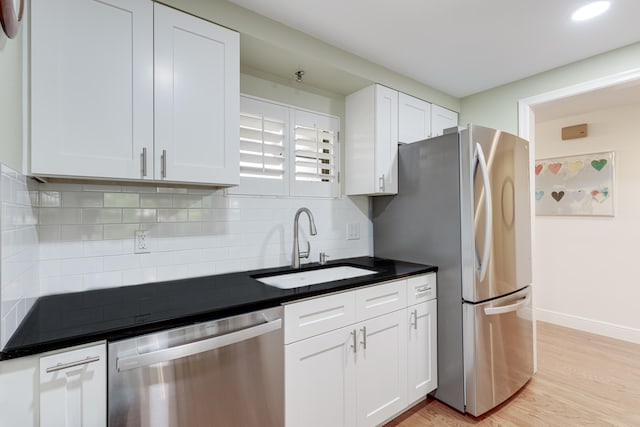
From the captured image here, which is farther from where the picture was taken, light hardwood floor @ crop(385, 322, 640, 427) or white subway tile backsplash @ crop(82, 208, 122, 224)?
light hardwood floor @ crop(385, 322, 640, 427)

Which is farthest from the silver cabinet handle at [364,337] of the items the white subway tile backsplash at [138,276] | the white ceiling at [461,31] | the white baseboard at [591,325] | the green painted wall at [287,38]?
the white baseboard at [591,325]

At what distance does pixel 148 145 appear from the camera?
1401 mm

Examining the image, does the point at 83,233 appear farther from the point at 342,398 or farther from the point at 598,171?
the point at 598,171

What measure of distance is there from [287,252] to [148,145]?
1.14 metres

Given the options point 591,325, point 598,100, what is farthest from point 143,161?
point 591,325

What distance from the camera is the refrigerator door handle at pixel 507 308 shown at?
2.02 meters

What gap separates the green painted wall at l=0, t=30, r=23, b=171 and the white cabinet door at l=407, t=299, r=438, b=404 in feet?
6.64

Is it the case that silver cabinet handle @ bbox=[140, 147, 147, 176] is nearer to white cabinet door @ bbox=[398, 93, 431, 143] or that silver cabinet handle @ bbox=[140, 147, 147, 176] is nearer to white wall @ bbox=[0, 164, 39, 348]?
white wall @ bbox=[0, 164, 39, 348]

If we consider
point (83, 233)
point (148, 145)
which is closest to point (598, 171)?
point (148, 145)

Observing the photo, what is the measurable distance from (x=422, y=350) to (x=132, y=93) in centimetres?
219

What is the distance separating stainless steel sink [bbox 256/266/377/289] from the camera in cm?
198

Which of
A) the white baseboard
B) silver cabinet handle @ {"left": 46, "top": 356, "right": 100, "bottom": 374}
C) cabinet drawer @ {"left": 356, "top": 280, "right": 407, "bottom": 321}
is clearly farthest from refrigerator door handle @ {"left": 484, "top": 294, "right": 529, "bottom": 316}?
silver cabinet handle @ {"left": 46, "top": 356, "right": 100, "bottom": 374}

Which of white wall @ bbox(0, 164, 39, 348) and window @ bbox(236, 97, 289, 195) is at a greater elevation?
window @ bbox(236, 97, 289, 195)

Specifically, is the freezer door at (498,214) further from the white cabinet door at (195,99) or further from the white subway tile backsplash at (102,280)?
the white subway tile backsplash at (102,280)
